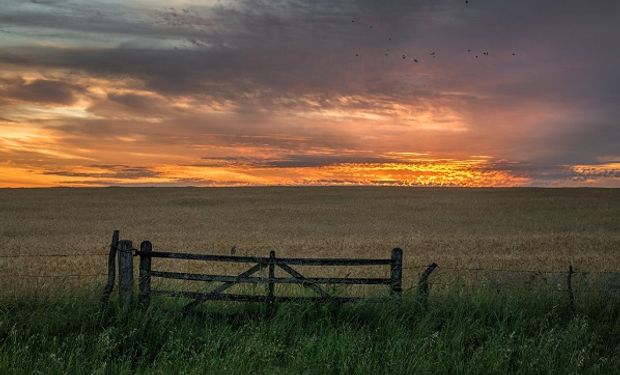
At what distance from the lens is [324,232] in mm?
41344

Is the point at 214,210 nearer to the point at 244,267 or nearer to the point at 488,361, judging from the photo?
the point at 244,267

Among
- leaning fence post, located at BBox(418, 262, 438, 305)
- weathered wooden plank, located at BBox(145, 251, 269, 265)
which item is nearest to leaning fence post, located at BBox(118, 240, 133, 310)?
weathered wooden plank, located at BBox(145, 251, 269, 265)

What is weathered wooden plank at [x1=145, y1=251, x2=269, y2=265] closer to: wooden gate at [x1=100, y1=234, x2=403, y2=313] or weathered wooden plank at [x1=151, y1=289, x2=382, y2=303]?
wooden gate at [x1=100, y1=234, x2=403, y2=313]

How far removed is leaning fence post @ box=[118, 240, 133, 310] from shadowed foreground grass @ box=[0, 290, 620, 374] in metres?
0.44

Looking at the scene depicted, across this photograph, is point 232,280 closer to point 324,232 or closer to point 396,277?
point 396,277

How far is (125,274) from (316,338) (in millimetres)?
3879

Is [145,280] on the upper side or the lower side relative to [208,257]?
lower

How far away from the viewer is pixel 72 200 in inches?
2940

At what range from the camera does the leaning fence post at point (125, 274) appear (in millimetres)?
10500

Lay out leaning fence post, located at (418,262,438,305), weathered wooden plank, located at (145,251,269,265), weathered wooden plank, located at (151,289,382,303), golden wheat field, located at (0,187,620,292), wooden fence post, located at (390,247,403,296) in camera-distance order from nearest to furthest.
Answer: weathered wooden plank, located at (151,289,382,303)
weathered wooden plank, located at (145,251,269,265)
leaning fence post, located at (418,262,438,305)
wooden fence post, located at (390,247,403,296)
golden wheat field, located at (0,187,620,292)

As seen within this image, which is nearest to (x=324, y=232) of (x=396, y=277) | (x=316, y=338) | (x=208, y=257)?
(x=396, y=277)

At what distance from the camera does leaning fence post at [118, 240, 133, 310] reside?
10500 mm

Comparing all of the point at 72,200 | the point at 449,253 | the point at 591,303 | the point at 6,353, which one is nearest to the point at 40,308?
the point at 6,353

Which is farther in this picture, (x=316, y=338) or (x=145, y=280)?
(x=145, y=280)
